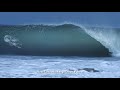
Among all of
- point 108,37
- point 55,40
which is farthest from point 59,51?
point 108,37

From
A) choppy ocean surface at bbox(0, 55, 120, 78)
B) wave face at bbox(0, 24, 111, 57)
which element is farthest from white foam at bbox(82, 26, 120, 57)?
choppy ocean surface at bbox(0, 55, 120, 78)

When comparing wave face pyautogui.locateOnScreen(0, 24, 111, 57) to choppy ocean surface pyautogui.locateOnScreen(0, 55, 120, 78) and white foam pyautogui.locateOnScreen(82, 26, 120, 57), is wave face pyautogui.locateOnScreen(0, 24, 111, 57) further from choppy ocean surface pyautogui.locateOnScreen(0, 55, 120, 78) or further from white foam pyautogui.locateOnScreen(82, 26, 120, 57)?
choppy ocean surface pyautogui.locateOnScreen(0, 55, 120, 78)

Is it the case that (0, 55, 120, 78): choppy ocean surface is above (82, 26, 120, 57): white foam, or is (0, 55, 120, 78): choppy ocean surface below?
below
